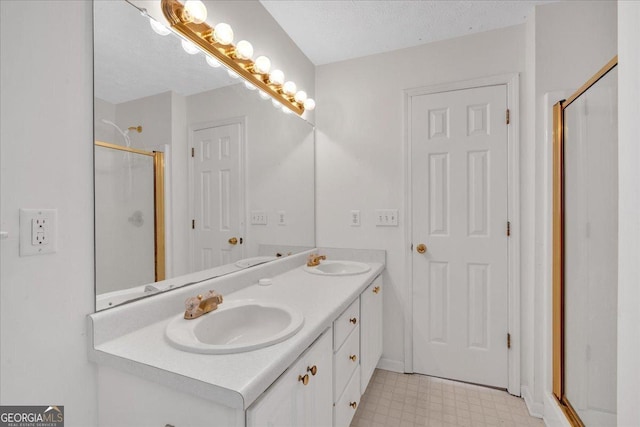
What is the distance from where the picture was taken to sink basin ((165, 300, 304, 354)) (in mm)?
872

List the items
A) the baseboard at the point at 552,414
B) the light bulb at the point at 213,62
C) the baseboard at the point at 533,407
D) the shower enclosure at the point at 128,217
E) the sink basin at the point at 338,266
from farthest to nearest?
the sink basin at the point at 338,266 → the baseboard at the point at 533,407 → the baseboard at the point at 552,414 → the light bulb at the point at 213,62 → the shower enclosure at the point at 128,217

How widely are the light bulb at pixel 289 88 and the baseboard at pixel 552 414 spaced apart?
2.25m

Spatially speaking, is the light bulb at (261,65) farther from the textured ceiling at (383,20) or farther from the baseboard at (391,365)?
the baseboard at (391,365)

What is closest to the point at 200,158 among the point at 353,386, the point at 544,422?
the point at 353,386

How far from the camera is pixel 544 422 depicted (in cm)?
161

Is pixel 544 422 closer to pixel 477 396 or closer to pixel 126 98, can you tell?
pixel 477 396

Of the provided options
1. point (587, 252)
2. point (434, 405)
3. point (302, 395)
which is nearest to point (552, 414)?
point (434, 405)

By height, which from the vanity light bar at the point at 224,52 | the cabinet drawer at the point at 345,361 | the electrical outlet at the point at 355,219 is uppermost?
the vanity light bar at the point at 224,52

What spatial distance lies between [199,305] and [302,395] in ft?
1.50

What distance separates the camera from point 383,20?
178cm

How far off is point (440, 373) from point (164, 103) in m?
2.22

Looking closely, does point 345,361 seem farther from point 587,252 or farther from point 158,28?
point 158,28

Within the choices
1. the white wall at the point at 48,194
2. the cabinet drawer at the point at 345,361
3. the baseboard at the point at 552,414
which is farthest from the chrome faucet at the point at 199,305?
the baseboard at the point at 552,414

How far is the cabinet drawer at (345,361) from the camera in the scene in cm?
119
